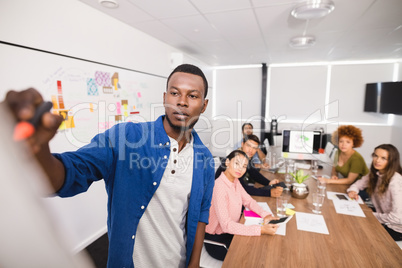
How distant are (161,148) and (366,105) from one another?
6377 millimetres

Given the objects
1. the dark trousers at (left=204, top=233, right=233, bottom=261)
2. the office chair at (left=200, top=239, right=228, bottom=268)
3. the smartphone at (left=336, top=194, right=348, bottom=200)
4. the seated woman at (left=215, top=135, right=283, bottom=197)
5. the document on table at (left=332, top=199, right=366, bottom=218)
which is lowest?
the office chair at (left=200, top=239, right=228, bottom=268)

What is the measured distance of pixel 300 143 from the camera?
313cm

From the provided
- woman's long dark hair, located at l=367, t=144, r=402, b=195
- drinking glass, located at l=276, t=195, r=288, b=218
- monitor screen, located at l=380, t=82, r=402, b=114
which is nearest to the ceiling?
monitor screen, located at l=380, t=82, r=402, b=114

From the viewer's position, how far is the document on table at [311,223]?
152 cm

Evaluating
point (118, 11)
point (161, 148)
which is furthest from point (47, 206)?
point (118, 11)

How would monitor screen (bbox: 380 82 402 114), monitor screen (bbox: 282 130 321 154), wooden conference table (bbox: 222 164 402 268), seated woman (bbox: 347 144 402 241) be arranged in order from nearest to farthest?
wooden conference table (bbox: 222 164 402 268) → seated woman (bbox: 347 144 402 241) → monitor screen (bbox: 282 130 321 154) → monitor screen (bbox: 380 82 402 114)

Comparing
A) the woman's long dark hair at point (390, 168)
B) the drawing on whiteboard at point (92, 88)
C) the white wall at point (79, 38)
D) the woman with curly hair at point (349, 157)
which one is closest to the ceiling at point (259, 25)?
the white wall at point (79, 38)

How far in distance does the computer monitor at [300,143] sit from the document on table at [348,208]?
1.19 m

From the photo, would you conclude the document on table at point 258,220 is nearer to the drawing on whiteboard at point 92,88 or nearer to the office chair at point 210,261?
the office chair at point 210,261

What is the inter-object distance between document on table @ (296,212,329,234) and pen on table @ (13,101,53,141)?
66.1 inches

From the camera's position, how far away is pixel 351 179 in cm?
256

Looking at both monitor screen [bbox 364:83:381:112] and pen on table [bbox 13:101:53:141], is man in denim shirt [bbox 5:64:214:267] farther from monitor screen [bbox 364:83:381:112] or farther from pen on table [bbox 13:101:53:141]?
monitor screen [bbox 364:83:381:112]

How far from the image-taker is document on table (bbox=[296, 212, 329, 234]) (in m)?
1.52

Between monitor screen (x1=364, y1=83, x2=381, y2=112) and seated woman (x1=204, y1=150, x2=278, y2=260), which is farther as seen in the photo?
monitor screen (x1=364, y1=83, x2=381, y2=112)
